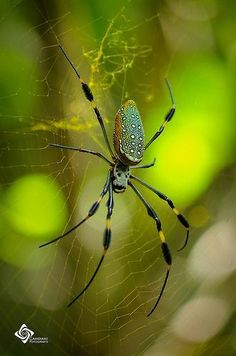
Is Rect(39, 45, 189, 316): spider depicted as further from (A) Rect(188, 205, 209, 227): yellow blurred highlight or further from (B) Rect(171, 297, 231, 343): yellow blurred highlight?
(B) Rect(171, 297, 231, 343): yellow blurred highlight

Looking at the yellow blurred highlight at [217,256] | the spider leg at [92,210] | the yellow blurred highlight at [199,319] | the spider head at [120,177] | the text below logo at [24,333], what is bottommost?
the yellow blurred highlight at [199,319]

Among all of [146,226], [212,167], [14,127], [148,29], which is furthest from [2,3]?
[146,226]

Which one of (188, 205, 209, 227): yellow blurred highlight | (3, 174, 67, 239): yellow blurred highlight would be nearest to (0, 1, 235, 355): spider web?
(3, 174, 67, 239): yellow blurred highlight

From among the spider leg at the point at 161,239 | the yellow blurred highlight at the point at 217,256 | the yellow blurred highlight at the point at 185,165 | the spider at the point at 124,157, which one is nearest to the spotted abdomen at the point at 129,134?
the spider at the point at 124,157

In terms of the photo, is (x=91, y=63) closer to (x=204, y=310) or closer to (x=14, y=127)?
(x=14, y=127)

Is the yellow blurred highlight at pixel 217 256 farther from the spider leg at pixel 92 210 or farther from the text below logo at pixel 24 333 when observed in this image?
the text below logo at pixel 24 333
